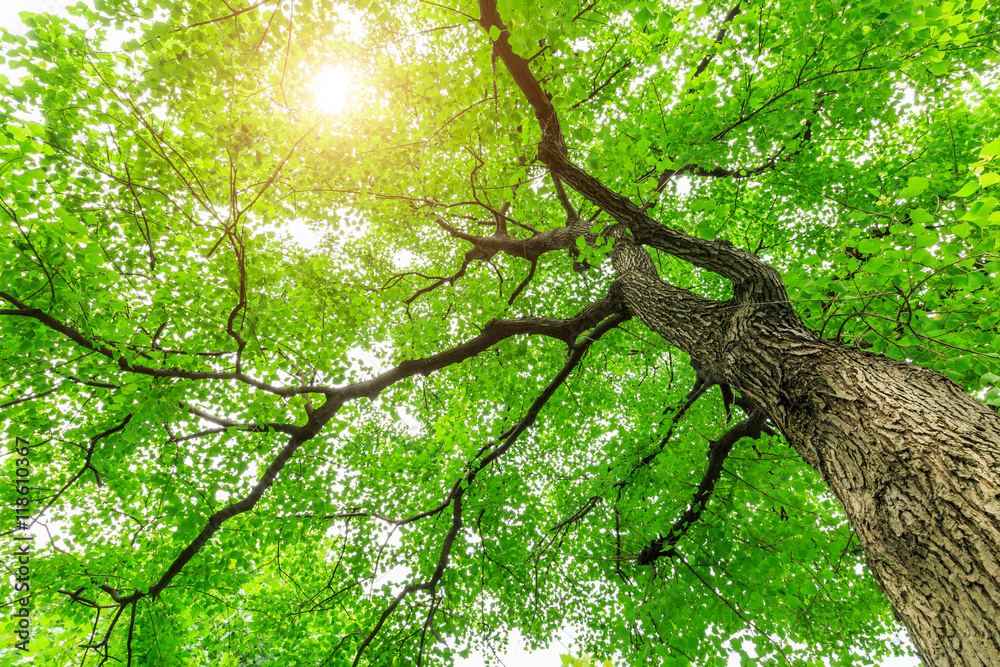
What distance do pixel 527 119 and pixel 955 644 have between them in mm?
4449

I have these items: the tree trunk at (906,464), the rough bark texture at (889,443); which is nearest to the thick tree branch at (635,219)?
the rough bark texture at (889,443)

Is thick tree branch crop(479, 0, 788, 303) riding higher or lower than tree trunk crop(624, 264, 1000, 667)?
higher

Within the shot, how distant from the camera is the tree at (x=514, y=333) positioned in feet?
6.91

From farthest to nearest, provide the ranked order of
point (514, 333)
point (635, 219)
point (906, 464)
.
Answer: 1. point (514, 333)
2. point (635, 219)
3. point (906, 464)

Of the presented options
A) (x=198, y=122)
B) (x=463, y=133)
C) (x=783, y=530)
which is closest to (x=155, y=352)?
(x=198, y=122)

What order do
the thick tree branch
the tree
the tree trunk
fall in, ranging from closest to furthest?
1. the tree trunk
2. the tree
3. the thick tree branch

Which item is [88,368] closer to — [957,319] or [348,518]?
[348,518]

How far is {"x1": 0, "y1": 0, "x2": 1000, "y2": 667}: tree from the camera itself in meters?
2.11

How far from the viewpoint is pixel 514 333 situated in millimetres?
5312

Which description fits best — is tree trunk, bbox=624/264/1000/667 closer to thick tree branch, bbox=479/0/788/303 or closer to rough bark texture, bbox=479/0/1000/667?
rough bark texture, bbox=479/0/1000/667

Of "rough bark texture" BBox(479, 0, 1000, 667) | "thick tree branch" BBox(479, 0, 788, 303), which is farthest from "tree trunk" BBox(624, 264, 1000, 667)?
"thick tree branch" BBox(479, 0, 788, 303)

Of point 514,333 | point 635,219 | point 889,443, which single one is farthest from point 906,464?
point 514,333

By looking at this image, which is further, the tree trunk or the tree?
the tree

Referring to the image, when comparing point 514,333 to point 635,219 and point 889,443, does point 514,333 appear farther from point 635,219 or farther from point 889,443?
point 889,443
